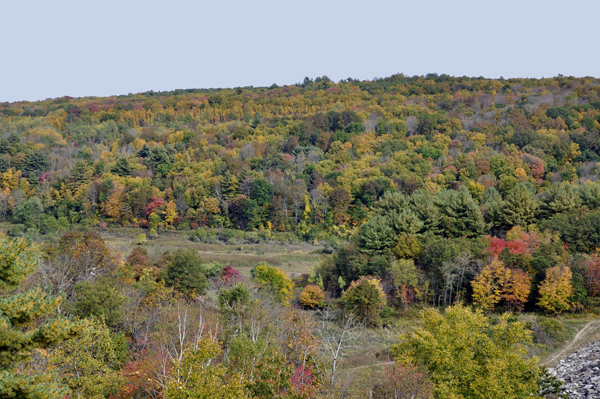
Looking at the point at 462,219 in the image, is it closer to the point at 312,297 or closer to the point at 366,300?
the point at 366,300

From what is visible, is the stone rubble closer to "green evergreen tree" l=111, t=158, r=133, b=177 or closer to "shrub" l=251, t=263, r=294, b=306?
"shrub" l=251, t=263, r=294, b=306

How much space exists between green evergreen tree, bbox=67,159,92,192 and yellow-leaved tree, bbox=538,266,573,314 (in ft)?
209

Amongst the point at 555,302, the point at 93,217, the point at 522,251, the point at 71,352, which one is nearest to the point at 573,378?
the point at 555,302

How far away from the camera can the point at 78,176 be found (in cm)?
7562

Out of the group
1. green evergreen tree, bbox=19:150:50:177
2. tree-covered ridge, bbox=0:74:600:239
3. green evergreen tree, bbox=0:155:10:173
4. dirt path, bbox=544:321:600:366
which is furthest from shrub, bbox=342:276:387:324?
green evergreen tree, bbox=0:155:10:173

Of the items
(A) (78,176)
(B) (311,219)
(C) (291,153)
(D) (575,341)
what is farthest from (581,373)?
(C) (291,153)

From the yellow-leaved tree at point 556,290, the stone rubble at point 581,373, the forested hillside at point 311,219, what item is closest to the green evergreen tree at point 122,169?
the forested hillside at point 311,219

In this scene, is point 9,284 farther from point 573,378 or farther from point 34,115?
point 34,115

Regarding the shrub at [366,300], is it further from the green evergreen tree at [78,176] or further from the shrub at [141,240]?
the green evergreen tree at [78,176]

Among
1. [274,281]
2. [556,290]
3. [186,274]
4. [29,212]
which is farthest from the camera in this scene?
[29,212]

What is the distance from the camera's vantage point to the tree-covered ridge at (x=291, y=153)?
68625 mm

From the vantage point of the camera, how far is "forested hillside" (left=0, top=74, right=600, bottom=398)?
18734 millimetres

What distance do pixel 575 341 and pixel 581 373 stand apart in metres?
7.16

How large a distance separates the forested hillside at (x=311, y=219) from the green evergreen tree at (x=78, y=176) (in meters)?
0.33
